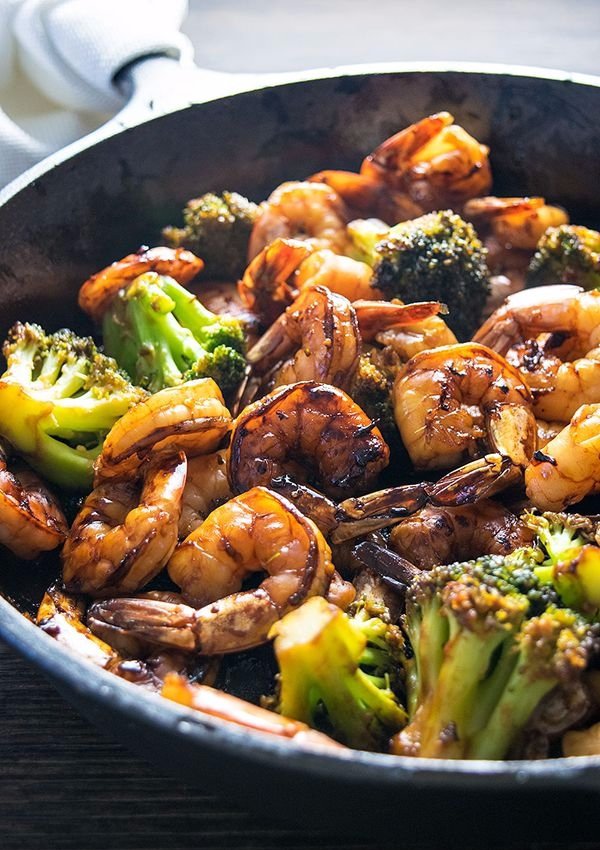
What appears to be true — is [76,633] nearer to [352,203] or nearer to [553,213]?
[352,203]

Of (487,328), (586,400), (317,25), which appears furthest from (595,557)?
(317,25)

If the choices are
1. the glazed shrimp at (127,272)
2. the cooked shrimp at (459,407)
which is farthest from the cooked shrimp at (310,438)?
the glazed shrimp at (127,272)

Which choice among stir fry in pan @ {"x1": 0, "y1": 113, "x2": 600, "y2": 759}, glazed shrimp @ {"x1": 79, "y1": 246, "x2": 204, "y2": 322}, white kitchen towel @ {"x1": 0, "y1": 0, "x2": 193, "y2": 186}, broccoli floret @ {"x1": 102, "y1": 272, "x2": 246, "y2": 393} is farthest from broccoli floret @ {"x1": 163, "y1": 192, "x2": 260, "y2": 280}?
white kitchen towel @ {"x1": 0, "y1": 0, "x2": 193, "y2": 186}

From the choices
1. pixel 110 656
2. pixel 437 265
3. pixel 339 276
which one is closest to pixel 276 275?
pixel 339 276

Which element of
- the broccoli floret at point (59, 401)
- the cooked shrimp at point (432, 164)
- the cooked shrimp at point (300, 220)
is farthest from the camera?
the cooked shrimp at point (432, 164)

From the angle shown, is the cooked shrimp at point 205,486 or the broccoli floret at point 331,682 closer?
the broccoli floret at point 331,682

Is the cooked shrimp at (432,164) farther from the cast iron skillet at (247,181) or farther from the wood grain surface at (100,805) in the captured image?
the wood grain surface at (100,805)

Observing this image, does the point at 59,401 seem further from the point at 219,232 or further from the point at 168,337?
the point at 219,232
